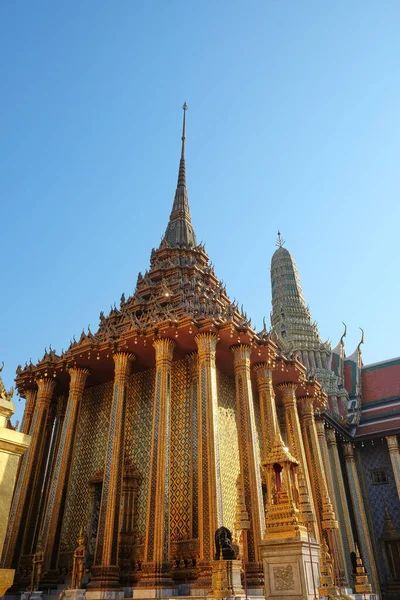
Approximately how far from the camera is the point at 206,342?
14969mm

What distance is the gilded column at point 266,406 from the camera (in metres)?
15.5

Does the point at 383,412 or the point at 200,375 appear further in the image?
the point at 383,412

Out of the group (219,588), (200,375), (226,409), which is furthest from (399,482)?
(219,588)

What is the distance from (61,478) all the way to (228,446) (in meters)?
5.58

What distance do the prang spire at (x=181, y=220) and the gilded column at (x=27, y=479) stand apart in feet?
31.4

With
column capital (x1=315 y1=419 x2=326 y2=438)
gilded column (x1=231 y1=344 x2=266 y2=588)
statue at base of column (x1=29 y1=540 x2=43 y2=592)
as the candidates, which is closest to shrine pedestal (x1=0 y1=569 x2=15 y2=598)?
gilded column (x1=231 y1=344 x2=266 y2=588)

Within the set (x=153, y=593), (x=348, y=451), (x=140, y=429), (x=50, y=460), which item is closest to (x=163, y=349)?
(x=140, y=429)

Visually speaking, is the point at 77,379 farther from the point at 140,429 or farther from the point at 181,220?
the point at 181,220

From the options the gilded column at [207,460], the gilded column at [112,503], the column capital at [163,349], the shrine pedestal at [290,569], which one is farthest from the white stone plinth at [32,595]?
the shrine pedestal at [290,569]

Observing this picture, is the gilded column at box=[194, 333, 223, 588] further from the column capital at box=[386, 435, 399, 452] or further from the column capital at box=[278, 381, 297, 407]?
the column capital at box=[386, 435, 399, 452]

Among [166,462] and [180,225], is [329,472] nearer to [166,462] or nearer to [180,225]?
[166,462]

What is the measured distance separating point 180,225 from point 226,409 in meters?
11.7

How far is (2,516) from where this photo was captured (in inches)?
153

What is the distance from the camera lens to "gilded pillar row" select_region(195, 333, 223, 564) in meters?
12.1
